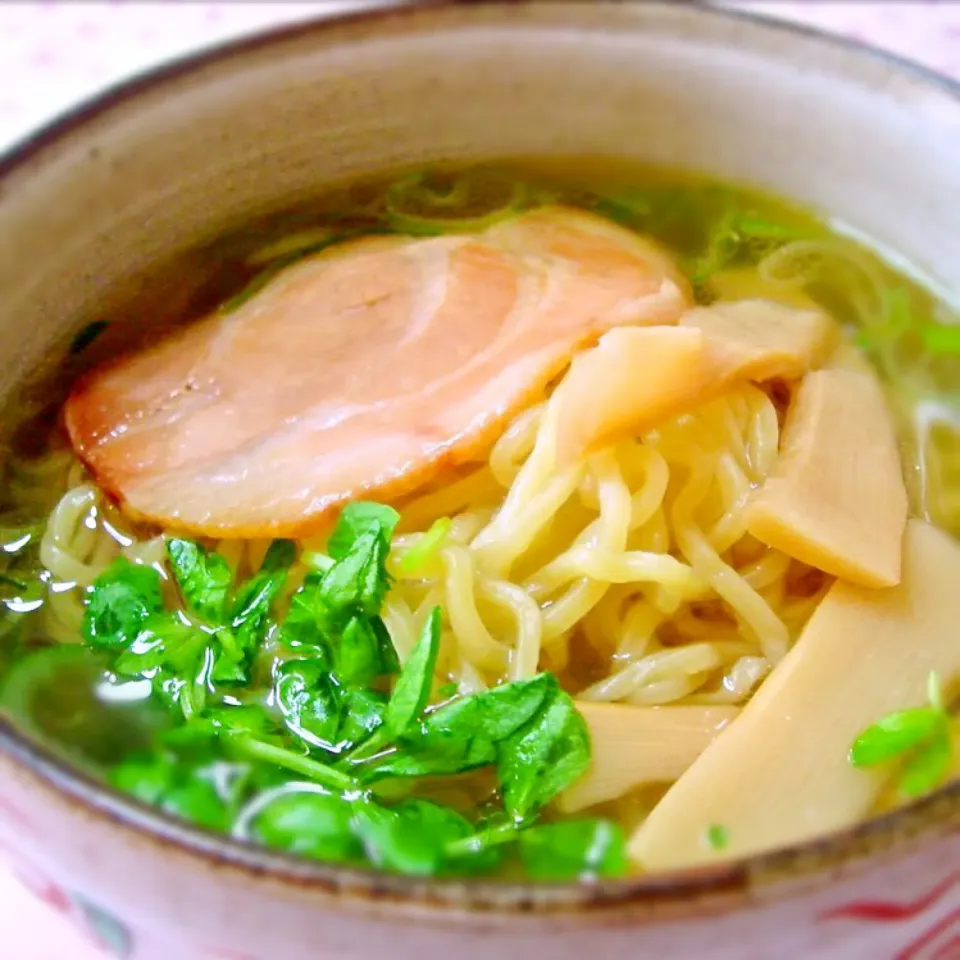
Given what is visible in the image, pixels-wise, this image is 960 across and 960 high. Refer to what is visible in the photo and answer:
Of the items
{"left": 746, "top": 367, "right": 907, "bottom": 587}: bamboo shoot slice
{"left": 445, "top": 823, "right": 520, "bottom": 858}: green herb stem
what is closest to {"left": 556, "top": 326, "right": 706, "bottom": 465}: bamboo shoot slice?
{"left": 746, "top": 367, "right": 907, "bottom": 587}: bamboo shoot slice

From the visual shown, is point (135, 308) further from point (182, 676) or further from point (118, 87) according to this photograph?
point (182, 676)

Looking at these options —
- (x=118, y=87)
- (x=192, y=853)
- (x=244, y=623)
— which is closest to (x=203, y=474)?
(x=244, y=623)

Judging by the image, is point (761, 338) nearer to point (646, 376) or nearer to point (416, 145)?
point (646, 376)

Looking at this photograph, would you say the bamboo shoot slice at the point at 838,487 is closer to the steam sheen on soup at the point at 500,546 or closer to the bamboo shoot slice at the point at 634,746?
the steam sheen on soup at the point at 500,546

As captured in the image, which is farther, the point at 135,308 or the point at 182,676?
the point at 135,308

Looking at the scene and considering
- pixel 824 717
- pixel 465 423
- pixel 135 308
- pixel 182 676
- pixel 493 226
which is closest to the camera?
pixel 824 717

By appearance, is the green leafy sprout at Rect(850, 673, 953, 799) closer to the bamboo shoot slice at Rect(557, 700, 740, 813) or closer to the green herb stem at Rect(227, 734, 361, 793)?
the bamboo shoot slice at Rect(557, 700, 740, 813)

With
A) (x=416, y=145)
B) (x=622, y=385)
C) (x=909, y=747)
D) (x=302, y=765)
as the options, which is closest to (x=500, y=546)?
(x=622, y=385)
